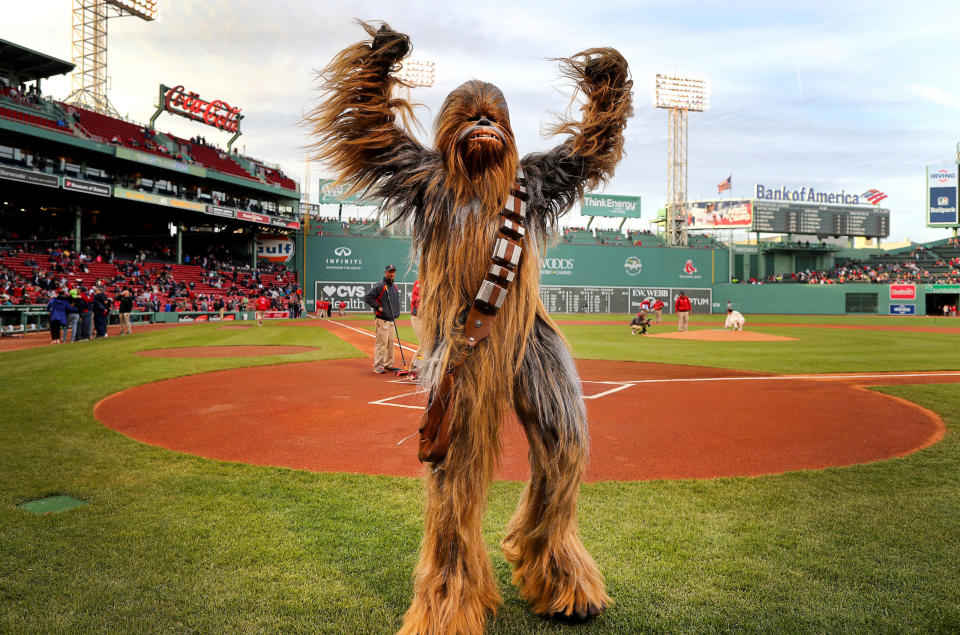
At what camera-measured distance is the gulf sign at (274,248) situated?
45.4 meters

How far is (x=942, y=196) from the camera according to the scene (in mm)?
54531

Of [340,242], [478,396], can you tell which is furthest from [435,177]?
[340,242]

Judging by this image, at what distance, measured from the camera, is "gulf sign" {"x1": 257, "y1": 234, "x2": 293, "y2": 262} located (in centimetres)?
4541

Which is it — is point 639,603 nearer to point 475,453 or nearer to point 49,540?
point 475,453

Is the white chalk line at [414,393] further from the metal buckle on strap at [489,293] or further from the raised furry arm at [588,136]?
the metal buckle on strap at [489,293]

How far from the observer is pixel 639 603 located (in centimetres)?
272

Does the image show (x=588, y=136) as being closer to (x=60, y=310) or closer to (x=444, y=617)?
(x=444, y=617)

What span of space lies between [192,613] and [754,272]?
63652mm

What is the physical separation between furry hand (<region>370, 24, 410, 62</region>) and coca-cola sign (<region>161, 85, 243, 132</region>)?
47957 millimetres

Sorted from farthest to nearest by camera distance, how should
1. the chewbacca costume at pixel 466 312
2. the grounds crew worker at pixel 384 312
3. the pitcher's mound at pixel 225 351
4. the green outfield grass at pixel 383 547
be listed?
the pitcher's mound at pixel 225 351 → the grounds crew worker at pixel 384 312 → the green outfield grass at pixel 383 547 → the chewbacca costume at pixel 466 312

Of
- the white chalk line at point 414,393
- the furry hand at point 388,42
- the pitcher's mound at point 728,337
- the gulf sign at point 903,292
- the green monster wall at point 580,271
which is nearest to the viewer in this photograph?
the furry hand at point 388,42

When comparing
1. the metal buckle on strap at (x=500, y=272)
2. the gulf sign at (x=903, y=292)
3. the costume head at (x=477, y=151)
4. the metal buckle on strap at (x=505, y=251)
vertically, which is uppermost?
the gulf sign at (x=903, y=292)

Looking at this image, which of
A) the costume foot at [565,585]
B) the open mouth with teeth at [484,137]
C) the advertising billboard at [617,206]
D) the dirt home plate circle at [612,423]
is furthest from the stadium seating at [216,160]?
the costume foot at [565,585]

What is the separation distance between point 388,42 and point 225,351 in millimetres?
14927
